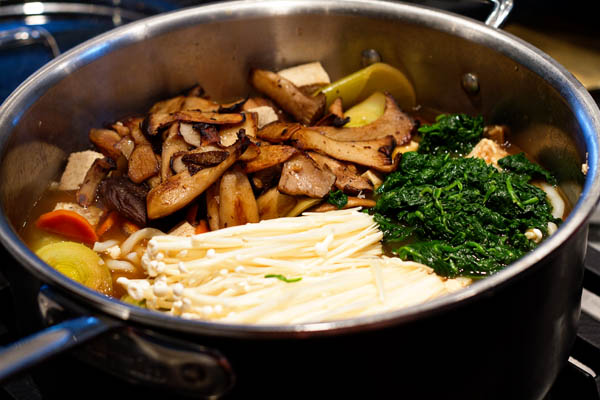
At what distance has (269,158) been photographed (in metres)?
2.46

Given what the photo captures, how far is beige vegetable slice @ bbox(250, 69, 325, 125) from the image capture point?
293 centimetres

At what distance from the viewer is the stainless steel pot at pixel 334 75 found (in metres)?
1.44

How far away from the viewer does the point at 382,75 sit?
3.10 meters

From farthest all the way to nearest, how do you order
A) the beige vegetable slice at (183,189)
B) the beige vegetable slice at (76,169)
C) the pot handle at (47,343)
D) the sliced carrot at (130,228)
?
the beige vegetable slice at (76,169) < the sliced carrot at (130,228) < the beige vegetable slice at (183,189) < the pot handle at (47,343)

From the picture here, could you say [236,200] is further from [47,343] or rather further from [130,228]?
[47,343]

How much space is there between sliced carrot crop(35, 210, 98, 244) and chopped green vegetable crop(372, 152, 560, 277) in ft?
3.90

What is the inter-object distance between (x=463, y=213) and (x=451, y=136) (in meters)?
0.67

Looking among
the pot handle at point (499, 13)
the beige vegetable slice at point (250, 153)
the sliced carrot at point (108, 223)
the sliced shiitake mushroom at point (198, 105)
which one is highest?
the pot handle at point (499, 13)

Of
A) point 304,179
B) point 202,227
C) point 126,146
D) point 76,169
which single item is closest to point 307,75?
point 304,179

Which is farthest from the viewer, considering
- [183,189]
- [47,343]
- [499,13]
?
[499,13]

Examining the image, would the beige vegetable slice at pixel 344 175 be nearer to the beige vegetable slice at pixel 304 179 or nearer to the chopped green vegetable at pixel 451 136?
the beige vegetable slice at pixel 304 179

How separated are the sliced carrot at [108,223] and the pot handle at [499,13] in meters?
2.01

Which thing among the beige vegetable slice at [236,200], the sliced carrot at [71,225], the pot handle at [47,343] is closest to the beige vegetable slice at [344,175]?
the beige vegetable slice at [236,200]

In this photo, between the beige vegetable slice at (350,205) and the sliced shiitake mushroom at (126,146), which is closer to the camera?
the beige vegetable slice at (350,205)
